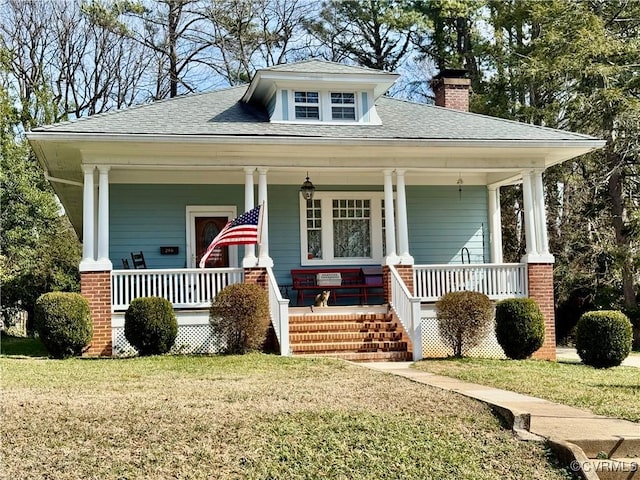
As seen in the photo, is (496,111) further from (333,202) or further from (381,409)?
(381,409)

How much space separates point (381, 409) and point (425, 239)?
34.5 feet

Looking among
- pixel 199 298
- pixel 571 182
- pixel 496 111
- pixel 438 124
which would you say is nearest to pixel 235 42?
pixel 496 111

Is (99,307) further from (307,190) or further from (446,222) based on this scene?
(446,222)

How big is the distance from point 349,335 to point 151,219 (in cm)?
530

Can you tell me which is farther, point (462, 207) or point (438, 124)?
point (462, 207)

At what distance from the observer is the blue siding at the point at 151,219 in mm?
15680

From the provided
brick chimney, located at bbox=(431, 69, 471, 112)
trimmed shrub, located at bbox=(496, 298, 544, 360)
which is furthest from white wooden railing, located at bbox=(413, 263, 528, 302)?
brick chimney, located at bbox=(431, 69, 471, 112)

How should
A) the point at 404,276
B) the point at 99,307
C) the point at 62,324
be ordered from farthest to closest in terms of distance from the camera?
the point at 404,276
the point at 99,307
the point at 62,324

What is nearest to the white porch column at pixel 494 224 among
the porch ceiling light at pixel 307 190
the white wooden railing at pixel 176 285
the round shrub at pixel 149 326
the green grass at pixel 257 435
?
the porch ceiling light at pixel 307 190

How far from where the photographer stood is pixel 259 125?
14.8m

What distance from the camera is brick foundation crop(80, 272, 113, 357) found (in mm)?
13047

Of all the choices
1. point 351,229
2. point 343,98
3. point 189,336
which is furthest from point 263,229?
point 343,98

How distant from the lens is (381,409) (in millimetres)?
6910

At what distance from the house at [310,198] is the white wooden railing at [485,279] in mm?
39
